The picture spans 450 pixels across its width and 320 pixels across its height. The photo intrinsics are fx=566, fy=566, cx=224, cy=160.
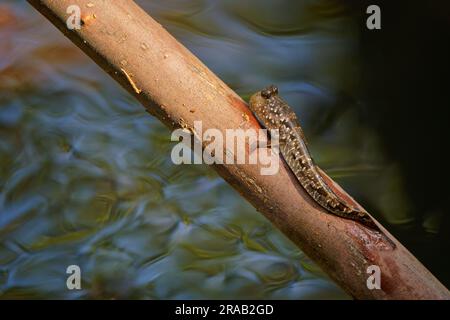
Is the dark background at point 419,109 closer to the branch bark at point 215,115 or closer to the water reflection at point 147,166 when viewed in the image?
the water reflection at point 147,166

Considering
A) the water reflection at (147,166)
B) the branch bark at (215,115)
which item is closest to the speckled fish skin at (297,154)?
the branch bark at (215,115)

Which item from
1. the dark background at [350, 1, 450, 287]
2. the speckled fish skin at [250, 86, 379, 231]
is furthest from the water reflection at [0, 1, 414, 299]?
the speckled fish skin at [250, 86, 379, 231]

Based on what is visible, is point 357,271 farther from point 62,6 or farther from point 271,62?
point 271,62

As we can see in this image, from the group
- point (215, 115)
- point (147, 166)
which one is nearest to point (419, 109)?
point (147, 166)

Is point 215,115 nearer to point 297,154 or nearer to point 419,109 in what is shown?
point 297,154

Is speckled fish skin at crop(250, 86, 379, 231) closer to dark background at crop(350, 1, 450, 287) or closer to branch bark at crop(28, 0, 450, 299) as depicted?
branch bark at crop(28, 0, 450, 299)
